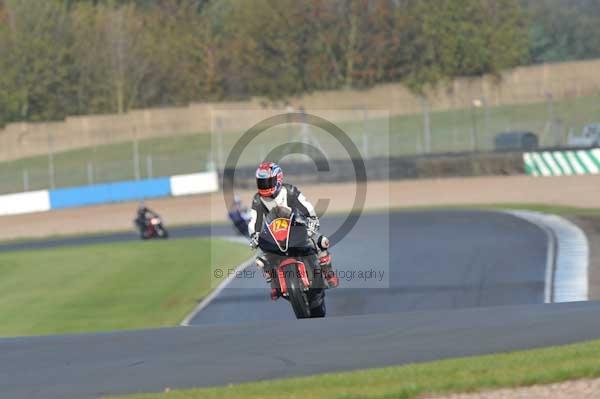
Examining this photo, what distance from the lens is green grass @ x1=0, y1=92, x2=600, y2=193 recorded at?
41.7 m

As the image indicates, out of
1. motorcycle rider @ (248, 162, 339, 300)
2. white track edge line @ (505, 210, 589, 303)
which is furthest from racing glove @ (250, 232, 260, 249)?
white track edge line @ (505, 210, 589, 303)

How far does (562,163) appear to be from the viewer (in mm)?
37000

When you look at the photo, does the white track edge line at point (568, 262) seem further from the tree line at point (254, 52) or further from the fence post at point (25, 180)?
the tree line at point (254, 52)

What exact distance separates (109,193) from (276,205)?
34.7 meters

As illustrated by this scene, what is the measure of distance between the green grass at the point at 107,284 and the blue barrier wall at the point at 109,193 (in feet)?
51.1

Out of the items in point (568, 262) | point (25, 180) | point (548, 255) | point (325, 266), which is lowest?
point (25, 180)

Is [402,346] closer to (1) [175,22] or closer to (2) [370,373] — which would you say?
(2) [370,373]

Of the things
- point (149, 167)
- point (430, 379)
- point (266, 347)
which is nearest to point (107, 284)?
point (266, 347)

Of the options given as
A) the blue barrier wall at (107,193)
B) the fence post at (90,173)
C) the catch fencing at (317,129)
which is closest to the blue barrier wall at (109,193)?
the blue barrier wall at (107,193)

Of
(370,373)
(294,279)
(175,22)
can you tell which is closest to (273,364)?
(370,373)

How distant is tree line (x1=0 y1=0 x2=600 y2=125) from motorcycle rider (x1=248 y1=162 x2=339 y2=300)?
49.6 metres

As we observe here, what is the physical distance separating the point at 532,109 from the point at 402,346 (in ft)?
133

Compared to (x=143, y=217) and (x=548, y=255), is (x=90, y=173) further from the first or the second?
(x=548, y=255)

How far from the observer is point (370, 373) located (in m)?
7.36
